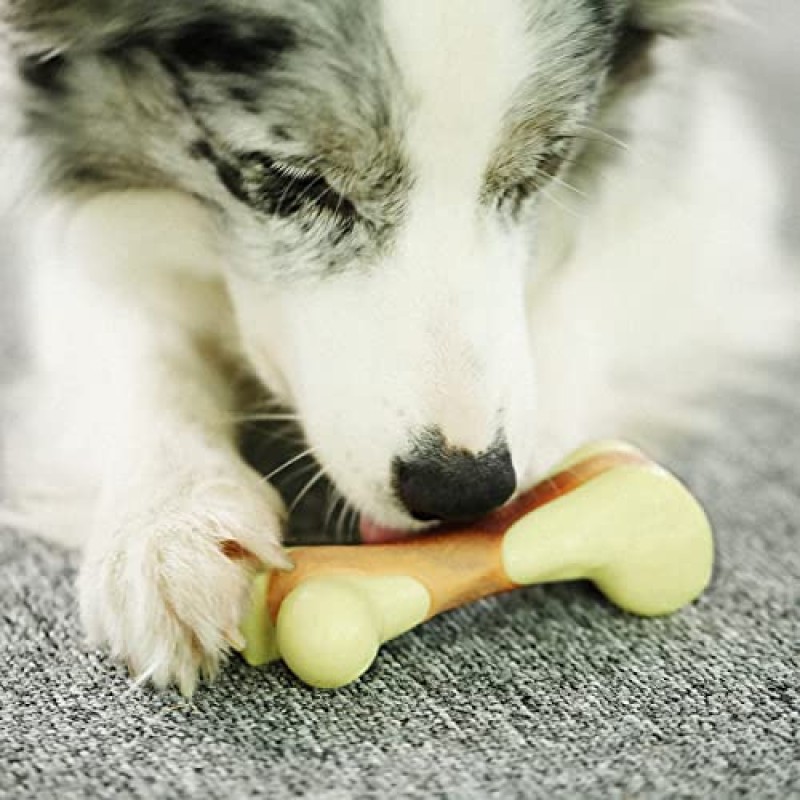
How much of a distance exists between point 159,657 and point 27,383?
741 mm

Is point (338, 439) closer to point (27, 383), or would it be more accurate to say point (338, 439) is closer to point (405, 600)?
point (405, 600)

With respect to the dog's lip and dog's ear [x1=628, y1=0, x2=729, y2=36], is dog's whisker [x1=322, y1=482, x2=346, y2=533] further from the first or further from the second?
dog's ear [x1=628, y1=0, x2=729, y2=36]

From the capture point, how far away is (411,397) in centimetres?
108

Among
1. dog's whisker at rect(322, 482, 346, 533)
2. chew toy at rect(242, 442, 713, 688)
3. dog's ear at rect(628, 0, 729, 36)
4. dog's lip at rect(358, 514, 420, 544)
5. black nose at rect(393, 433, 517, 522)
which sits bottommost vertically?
dog's whisker at rect(322, 482, 346, 533)

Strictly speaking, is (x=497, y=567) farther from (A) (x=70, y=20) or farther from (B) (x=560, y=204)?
(A) (x=70, y=20)

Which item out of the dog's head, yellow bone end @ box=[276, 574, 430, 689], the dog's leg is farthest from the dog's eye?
yellow bone end @ box=[276, 574, 430, 689]

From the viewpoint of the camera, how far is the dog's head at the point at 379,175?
3.57ft

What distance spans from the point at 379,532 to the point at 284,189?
1.04ft

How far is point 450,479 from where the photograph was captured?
3.52 feet

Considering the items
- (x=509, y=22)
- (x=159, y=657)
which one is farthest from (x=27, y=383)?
(x=509, y=22)

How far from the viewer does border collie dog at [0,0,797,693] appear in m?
1.08

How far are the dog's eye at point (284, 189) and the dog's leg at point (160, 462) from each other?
130mm

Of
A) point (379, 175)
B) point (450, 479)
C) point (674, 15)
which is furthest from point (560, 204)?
point (450, 479)

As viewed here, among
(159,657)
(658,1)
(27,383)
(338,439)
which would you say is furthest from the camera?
(27,383)
